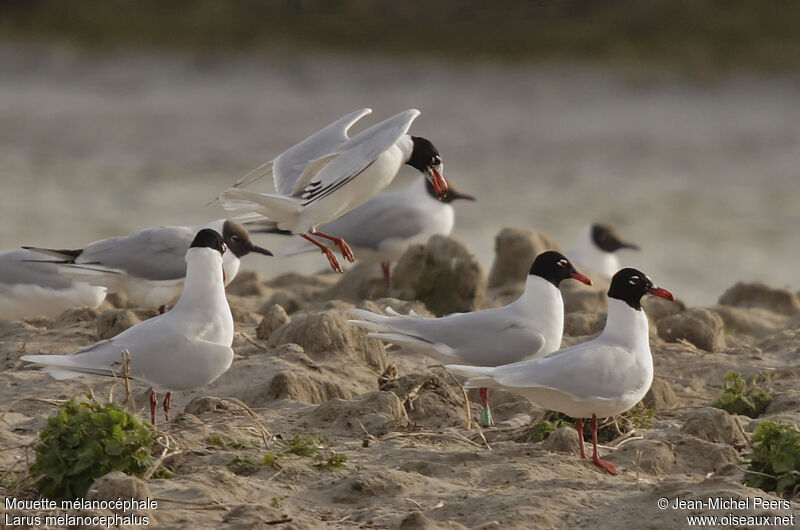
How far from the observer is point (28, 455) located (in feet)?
20.8

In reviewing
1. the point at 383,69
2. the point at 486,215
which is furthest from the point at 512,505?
the point at 383,69

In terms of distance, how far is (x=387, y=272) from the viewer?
12305mm

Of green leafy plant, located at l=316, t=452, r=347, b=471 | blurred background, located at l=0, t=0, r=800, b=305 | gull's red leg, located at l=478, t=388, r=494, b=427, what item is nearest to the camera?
green leafy plant, located at l=316, t=452, r=347, b=471

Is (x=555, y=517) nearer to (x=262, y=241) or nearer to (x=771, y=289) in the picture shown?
(x=771, y=289)

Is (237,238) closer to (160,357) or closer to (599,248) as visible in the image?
(160,357)

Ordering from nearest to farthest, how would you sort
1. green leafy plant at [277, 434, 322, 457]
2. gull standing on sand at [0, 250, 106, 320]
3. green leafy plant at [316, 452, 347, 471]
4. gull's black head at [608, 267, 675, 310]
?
green leafy plant at [316, 452, 347, 471] < green leafy plant at [277, 434, 322, 457] < gull's black head at [608, 267, 675, 310] < gull standing on sand at [0, 250, 106, 320]

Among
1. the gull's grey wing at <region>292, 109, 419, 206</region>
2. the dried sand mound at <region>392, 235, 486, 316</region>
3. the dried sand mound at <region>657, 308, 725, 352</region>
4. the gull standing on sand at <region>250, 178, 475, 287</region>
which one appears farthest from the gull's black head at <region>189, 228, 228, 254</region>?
the gull standing on sand at <region>250, 178, 475, 287</region>

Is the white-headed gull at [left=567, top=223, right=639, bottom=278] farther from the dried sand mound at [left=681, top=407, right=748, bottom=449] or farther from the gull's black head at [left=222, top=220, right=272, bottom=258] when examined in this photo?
the dried sand mound at [left=681, top=407, right=748, bottom=449]

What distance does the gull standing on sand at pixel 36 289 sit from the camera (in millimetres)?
10695

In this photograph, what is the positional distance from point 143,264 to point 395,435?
3.78 meters

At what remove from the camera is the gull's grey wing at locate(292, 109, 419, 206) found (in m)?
8.02

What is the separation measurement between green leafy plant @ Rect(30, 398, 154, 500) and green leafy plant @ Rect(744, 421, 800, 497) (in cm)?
253

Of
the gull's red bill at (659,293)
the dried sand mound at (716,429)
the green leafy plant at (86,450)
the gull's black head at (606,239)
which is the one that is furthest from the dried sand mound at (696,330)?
the gull's black head at (606,239)

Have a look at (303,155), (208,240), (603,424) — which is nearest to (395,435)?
(603,424)
